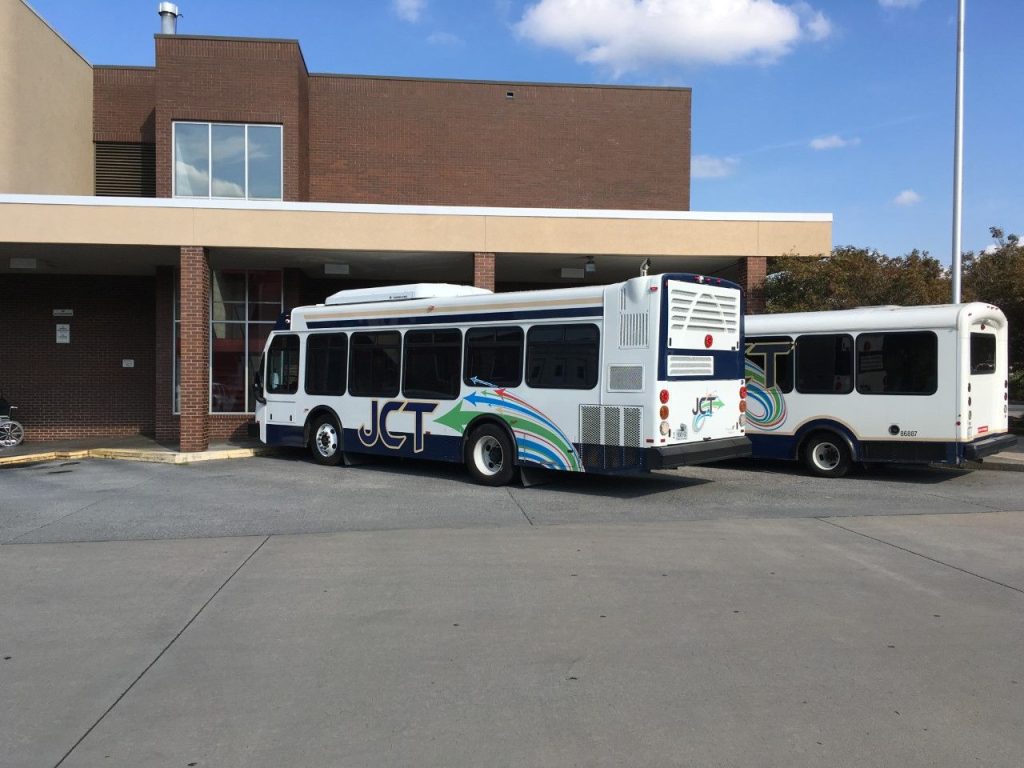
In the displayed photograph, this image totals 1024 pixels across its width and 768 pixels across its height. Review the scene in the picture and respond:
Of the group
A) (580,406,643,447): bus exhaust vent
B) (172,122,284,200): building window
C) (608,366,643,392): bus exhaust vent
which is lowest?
(580,406,643,447): bus exhaust vent

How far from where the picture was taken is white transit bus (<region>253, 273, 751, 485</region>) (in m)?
10.7

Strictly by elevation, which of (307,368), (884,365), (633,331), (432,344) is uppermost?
(633,331)

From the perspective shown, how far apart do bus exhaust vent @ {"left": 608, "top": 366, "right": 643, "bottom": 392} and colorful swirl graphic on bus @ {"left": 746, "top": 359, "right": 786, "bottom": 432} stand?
391cm

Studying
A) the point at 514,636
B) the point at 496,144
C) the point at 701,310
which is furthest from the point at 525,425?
the point at 496,144

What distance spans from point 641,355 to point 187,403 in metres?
9.72

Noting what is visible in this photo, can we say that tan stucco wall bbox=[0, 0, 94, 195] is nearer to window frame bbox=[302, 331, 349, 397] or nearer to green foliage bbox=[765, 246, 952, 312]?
window frame bbox=[302, 331, 349, 397]

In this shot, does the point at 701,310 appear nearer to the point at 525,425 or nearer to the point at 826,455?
the point at 525,425

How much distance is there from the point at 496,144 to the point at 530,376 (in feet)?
36.5

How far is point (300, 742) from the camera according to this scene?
392cm

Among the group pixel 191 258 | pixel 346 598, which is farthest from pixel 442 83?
pixel 346 598

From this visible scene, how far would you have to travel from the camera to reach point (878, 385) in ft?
40.8

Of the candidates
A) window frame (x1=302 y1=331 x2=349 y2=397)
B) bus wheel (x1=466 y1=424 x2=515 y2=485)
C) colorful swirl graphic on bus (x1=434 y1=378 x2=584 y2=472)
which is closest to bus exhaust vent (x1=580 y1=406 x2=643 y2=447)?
colorful swirl graphic on bus (x1=434 y1=378 x2=584 y2=472)

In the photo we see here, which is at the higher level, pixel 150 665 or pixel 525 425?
pixel 525 425

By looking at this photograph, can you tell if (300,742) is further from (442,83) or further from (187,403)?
(442,83)
